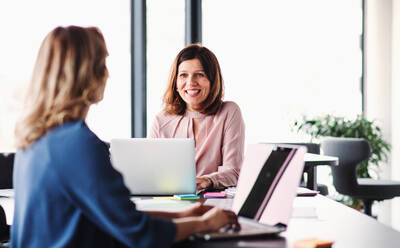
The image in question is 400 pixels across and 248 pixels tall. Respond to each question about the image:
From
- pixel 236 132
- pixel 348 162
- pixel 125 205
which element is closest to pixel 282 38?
pixel 348 162

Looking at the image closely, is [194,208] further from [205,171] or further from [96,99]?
[205,171]

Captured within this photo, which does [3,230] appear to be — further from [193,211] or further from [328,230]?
[328,230]

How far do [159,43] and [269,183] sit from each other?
3.39m

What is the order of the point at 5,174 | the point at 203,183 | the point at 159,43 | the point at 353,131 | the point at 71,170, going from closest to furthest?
the point at 71,170 → the point at 203,183 → the point at 5,174 → the point at 159,43 → the point at 353,131

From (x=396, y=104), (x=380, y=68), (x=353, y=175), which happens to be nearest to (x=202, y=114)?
(x=353, y=175)

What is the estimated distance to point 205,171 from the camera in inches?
97.4

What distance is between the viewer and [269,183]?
4.52 feet

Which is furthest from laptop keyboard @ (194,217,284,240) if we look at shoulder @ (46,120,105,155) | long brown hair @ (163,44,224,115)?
long brown hair @ (163,44,224,115)

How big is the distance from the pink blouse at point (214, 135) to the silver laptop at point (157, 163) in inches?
19.0

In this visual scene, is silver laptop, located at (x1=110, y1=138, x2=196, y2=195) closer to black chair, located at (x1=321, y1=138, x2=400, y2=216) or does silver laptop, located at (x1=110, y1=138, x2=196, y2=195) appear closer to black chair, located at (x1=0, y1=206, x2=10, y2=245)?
black chair, located at (x1=0, y1=206, x2=10, y2=245)

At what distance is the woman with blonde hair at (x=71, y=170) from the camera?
1.06 metres

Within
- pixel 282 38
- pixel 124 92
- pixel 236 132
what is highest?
pixel 282 38

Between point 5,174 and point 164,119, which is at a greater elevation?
point 164,119

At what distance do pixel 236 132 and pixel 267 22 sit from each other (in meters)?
2.85
